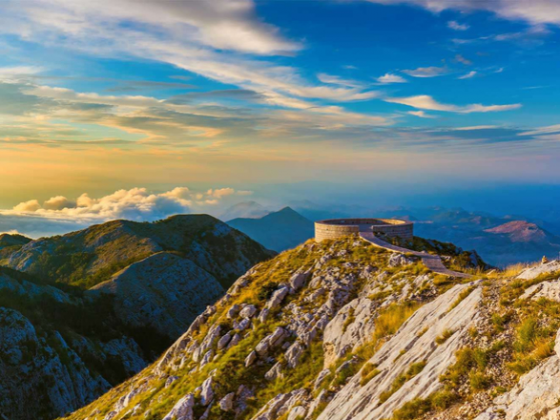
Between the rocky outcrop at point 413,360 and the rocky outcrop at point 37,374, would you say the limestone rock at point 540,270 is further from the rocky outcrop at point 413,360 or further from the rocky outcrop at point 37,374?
the rocky outcrop at point 37,374

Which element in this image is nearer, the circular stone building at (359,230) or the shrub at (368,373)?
the shrub at (368,373)

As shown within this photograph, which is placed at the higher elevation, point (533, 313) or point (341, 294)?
point (533, 313)

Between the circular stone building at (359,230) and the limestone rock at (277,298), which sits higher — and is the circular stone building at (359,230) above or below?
A: above

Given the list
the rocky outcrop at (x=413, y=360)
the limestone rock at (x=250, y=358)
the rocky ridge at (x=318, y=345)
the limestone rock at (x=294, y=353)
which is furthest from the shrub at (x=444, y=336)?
the limestone rock at (x=250, y=358)

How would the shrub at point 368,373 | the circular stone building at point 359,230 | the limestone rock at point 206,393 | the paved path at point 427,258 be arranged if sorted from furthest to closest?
the circular stone building at point 359,230
the paved path at point 427,258
the limestone rock at point 206,393
the shrub at point 368,373

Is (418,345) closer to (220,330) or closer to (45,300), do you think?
(220,330)

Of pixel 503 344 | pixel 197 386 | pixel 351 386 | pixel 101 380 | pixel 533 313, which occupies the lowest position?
pixel 101 380

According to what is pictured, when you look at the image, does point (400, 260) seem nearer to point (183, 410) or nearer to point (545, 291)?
point (545, 291)

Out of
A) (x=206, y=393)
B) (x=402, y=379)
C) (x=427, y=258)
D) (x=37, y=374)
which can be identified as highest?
(x=427, y=258)

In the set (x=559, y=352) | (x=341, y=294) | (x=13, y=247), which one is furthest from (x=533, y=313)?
(x=13, y=247)

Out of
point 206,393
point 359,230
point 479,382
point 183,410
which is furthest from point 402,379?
point 359,230

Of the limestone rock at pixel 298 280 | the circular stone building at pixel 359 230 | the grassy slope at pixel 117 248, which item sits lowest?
the grassy slope at pixel 117 248
